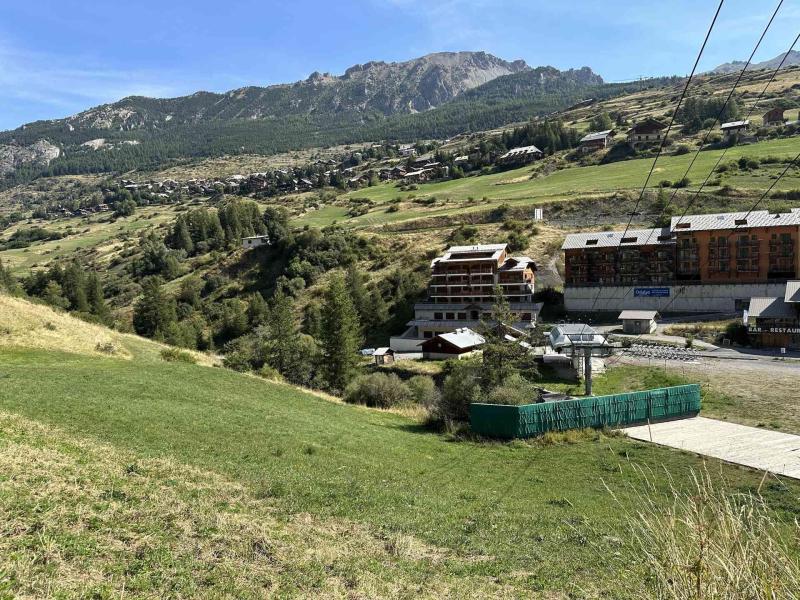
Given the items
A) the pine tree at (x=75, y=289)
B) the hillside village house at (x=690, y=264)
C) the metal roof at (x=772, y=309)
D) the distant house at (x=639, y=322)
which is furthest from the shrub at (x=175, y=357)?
the metal roof at (x=772, y=309)

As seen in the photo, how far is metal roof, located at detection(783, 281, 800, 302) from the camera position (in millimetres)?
58875

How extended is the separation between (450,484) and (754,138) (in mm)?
155420

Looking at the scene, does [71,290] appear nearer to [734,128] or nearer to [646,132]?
[646,132]

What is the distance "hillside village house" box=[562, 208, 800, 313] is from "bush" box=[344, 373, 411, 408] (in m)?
42.6

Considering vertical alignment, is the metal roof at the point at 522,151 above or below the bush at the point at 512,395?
above

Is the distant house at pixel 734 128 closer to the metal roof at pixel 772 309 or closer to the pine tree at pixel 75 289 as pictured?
the metal roof at pixel 772 309

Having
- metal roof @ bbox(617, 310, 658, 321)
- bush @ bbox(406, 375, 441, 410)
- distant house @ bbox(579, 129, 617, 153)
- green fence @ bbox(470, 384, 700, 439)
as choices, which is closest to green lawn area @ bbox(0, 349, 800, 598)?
green fence @ bbox(470, 384, 700, 439)

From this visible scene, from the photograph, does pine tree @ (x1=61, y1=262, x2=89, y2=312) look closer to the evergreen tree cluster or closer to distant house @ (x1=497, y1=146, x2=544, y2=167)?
the evergreen tree cluster

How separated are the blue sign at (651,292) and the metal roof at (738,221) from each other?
30.6 feet

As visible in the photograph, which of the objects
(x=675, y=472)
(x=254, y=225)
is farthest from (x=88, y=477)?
(x=254, y=225)

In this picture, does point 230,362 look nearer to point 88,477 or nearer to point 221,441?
point 221,441

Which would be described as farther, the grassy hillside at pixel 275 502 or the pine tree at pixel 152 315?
the pine tree at pixel 152 315

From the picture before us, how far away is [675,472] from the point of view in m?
24.5

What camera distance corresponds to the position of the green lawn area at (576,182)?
369ft
